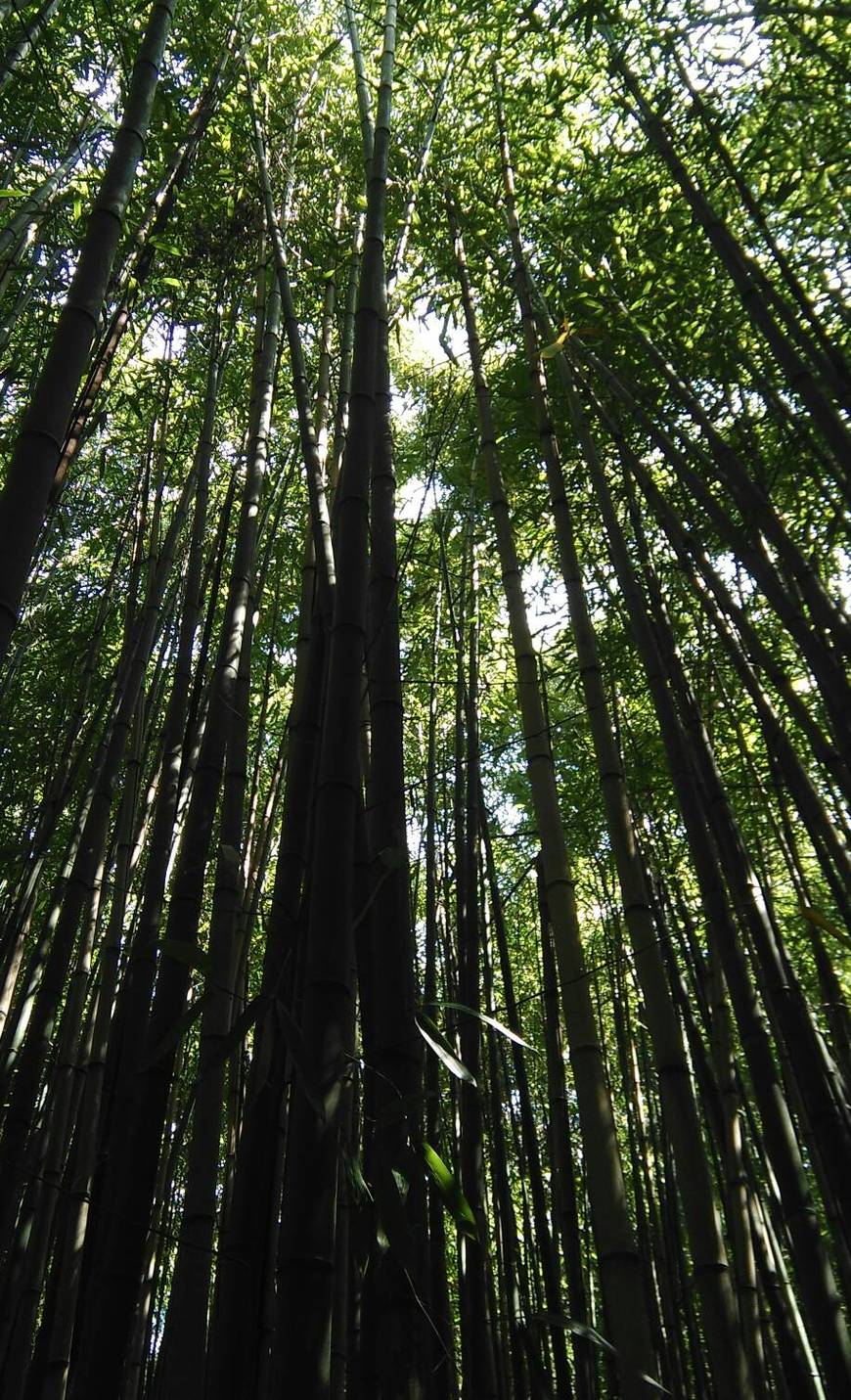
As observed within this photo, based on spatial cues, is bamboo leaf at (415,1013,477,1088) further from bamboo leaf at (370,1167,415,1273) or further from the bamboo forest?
bamboo leaf at (370,1167,415,1273)

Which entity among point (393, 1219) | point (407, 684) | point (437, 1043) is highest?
point (407, 684)

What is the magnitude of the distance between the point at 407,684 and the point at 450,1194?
92.3 inches

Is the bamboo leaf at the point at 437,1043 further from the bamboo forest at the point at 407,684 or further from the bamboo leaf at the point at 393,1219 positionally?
the bamboo leaf at the point at 393,1219

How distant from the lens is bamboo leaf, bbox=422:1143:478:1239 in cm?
123

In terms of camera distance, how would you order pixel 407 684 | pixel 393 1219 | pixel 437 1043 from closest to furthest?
1. pixel 393 1219
2. pixel 437 1043
3. pixel 407 684

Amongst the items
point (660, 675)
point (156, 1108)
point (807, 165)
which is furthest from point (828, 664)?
point (807, 165)

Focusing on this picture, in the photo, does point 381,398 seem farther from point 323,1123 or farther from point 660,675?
point 323,1123

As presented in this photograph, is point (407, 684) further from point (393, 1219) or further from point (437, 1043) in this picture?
point (393, 1219)

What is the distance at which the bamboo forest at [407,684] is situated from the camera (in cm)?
148

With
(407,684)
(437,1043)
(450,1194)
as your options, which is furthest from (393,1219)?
(407,684)

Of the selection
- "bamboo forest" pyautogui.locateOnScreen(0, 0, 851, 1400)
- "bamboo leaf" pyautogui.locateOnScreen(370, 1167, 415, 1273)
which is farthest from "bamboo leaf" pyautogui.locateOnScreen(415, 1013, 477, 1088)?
"bamboo leaf" pyautogui.locateOnScreen(370, 1167, 415, 1273)

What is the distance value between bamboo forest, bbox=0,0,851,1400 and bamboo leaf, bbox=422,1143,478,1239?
0.04ft

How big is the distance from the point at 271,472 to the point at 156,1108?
3.72 metres

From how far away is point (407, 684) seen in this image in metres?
3.49
